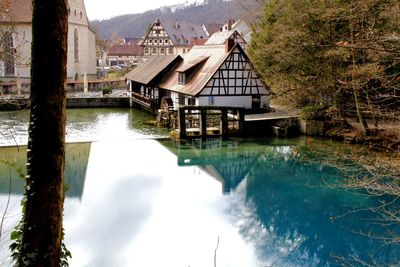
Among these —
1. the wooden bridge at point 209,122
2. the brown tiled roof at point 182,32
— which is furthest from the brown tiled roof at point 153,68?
the brown tiled roof at point 182,32

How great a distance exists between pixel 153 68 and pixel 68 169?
1577 cm

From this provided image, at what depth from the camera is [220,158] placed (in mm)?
16344

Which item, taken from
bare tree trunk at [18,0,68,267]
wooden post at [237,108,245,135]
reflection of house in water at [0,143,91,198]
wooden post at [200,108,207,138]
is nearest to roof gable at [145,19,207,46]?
wooden post at [237,108,245,135]

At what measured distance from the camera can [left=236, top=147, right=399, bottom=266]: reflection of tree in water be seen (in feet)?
28.6

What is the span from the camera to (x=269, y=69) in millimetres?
22078

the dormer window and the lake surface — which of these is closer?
the lake surface

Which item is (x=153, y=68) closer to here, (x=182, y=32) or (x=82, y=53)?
(x=82, y=53)

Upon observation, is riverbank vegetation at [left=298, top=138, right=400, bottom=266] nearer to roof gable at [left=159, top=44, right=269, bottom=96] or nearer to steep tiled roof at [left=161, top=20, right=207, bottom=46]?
roof gable at [left=159, top=44, right=269, bottom=96]

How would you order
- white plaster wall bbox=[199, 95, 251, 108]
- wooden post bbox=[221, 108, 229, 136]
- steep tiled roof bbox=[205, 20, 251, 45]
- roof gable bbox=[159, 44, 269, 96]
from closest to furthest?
wooden post bbox=[221, 108, 229, 136], roof gable bbox=[159, 44, 269, 96], white plaster wall bbox=[199, 95, 251, 108], steep tiled roof bbox=[205, 20, 251, 45]

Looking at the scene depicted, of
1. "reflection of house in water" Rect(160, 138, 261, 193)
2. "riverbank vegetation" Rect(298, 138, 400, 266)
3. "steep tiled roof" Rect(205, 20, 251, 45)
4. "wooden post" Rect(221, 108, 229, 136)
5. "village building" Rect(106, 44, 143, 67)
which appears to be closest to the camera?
"riverbank vegetation" Rect(298, 138, 400, 266)

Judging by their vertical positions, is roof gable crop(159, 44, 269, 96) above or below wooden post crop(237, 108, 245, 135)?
above

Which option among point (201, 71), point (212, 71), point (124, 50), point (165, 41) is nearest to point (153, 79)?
point (201, 71)

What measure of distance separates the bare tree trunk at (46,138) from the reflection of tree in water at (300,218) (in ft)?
18.9

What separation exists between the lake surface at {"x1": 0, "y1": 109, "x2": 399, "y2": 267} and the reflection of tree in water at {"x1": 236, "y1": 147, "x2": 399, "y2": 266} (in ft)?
0.08
